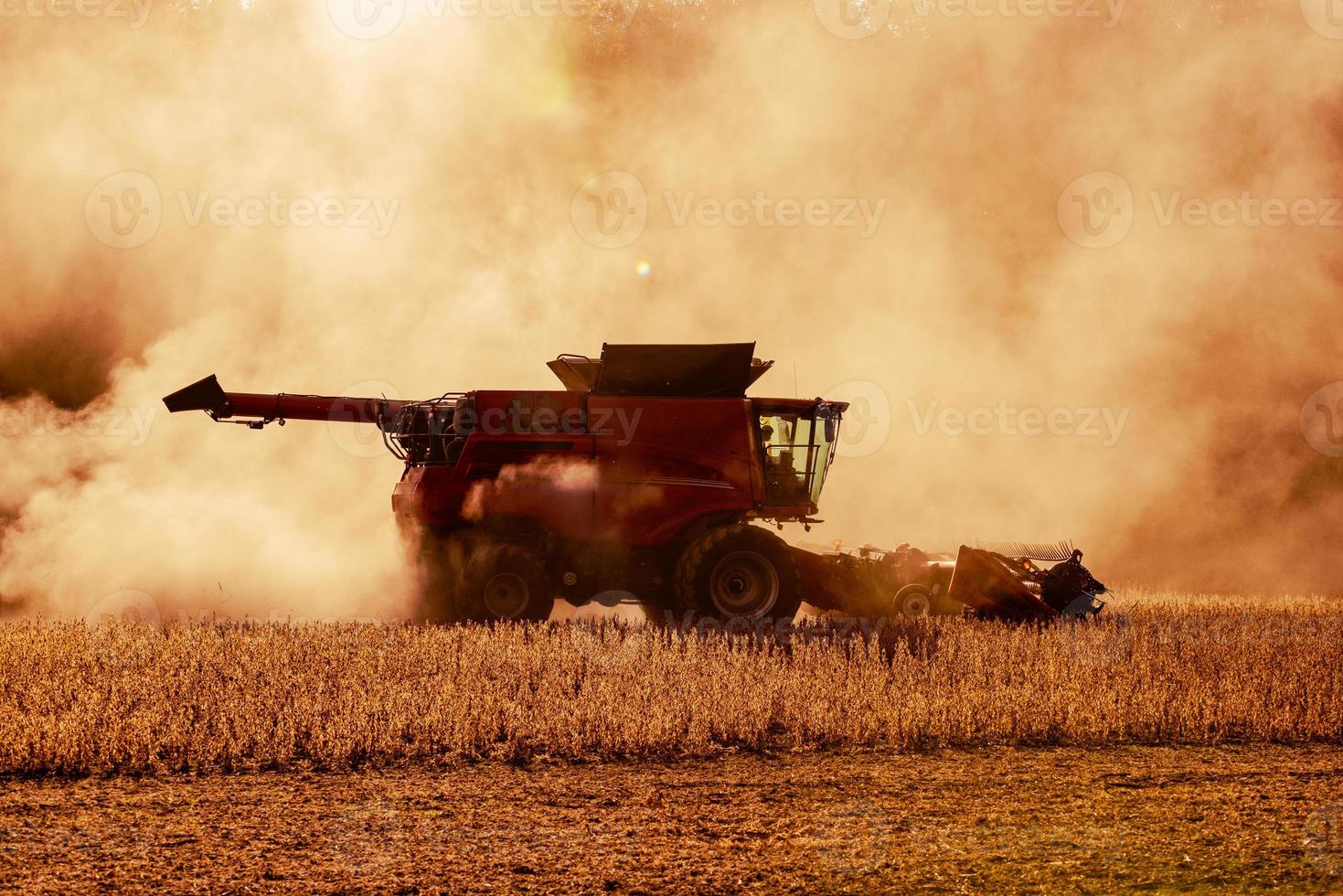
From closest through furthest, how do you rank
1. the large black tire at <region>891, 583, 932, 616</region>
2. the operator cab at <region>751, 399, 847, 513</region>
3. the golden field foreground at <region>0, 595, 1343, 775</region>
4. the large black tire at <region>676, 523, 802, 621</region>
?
the golden field foreground at <region>0, 595, 1343, 775</region> < the large black tire at <region>676, 523, 802, 621</region> < the operator cab at <region>751, 399, 847, 513</region> < the large black tire at <region>891, 583, 932, 616</region>

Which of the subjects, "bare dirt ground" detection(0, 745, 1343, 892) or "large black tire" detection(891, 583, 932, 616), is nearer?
"bare dirt ground" detection(0, 745, 1343, 892)

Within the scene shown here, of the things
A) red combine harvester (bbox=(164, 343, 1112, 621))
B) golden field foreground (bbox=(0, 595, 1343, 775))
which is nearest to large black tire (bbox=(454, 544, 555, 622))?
red combine harvester (bbox=(164, 343, 1112, 621))

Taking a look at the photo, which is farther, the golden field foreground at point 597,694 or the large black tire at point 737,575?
the large black tire at point 737,575

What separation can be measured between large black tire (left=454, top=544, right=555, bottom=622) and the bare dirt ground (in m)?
3.99

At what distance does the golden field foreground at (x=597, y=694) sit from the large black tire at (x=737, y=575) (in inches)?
37.5

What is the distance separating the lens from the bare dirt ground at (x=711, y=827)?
15.4ft

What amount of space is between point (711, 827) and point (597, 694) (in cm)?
204

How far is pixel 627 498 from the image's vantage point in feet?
34.1

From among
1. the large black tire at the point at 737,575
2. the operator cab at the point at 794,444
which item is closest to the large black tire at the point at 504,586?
the large black tire at the point at 737,575

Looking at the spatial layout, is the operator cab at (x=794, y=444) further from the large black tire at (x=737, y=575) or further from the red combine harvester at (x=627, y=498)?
the large black tire at (x=737, y=575)

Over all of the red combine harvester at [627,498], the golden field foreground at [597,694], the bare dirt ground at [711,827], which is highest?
the red combine harvester at [627,498]

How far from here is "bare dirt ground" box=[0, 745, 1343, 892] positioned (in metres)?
4.69

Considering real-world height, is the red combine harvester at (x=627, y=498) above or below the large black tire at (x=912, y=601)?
above

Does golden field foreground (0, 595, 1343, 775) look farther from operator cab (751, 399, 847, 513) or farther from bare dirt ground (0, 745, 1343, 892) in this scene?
operator cab (751, 399, 847, 513)
